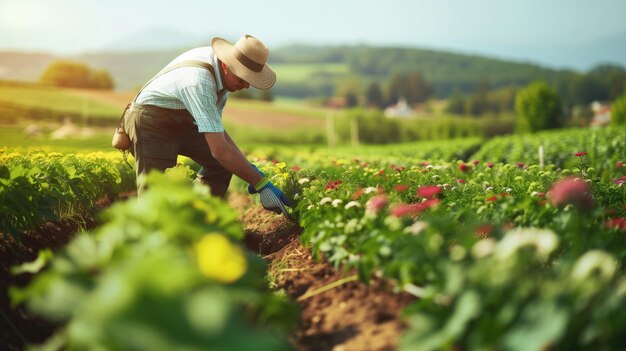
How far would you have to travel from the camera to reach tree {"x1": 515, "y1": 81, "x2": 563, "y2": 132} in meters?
45.9

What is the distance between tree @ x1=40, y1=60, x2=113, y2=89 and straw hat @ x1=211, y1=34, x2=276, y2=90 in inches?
2022

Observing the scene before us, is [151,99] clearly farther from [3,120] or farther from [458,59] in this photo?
[458,59]

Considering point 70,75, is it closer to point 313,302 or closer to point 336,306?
point 313,302

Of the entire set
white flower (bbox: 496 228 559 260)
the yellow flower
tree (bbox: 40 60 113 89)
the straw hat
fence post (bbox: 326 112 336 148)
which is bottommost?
fence post (bbox: 326 112 336 148)

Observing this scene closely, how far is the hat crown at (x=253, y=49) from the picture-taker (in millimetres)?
4520

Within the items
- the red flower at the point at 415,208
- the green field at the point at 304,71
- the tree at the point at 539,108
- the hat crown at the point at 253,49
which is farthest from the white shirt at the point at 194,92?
the green field at the point at 304,71

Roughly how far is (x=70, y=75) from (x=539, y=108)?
133ft

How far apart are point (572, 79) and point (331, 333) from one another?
11596 cm

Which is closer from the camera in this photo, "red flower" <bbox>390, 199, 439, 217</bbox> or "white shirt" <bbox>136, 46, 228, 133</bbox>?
"red flower" <bbox>390, 199, 439, 217</bbox>

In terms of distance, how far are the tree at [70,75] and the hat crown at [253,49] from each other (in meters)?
51.4

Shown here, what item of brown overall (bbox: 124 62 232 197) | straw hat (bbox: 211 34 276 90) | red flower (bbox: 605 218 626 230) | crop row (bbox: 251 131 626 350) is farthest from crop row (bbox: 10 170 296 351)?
brown overall (bbox: 124 62 232 197)

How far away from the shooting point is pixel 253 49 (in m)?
4.54

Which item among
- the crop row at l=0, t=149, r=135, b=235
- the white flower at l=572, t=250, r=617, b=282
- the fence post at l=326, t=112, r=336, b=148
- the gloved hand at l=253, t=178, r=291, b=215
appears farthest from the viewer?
the fence post at l=326, t=112, r=336, b=148

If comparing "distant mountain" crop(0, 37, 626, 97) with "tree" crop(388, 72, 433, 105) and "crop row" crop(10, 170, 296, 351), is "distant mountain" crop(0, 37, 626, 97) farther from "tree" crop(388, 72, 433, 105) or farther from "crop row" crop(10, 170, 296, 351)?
"crop row" crop(10, 170, 296, 351)
